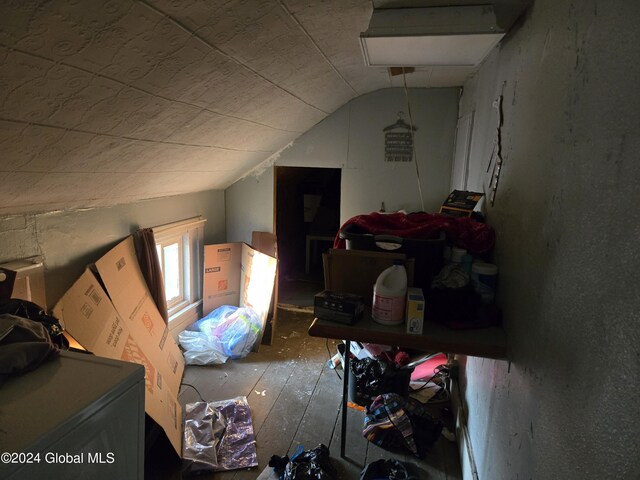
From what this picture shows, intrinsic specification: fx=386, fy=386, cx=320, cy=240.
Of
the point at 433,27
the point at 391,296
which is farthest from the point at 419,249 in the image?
the point at 433,27

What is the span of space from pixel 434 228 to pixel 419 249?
11 cm

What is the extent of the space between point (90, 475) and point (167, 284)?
2.51m

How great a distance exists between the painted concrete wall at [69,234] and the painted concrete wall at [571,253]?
84.7 inches

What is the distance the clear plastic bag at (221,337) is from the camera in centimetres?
296

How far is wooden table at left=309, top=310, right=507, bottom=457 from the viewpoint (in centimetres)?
123

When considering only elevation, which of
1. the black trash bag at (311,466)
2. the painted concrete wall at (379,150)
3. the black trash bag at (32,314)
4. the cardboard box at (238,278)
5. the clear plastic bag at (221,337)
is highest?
the painted concrete wall at (379,150)

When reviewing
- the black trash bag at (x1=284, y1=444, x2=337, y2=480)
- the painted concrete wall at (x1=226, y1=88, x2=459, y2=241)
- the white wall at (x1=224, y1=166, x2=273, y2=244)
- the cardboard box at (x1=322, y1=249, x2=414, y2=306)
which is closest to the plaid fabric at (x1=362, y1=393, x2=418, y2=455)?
the black trash bag at (x1=284, y1=444, x2=337, y2=480)

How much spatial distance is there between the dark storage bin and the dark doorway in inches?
129

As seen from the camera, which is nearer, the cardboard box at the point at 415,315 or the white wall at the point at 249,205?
the cardboard box at the point at 415,315

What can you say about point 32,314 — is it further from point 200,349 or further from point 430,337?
point 200,349

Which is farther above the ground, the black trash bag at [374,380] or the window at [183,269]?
the window at [183,269]

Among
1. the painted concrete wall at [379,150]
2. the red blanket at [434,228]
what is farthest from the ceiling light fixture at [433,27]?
the painted concrete wall at [379,150]

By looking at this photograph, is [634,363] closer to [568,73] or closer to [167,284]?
[568,73]

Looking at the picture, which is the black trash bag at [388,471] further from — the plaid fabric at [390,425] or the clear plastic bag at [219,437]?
the clear plastic bag at [219,437]
